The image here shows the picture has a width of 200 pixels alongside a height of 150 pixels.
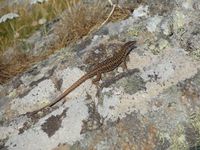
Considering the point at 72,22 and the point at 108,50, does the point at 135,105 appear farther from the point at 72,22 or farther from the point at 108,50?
the point at 72,22

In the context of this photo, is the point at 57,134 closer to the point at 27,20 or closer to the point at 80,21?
the point at 80,21

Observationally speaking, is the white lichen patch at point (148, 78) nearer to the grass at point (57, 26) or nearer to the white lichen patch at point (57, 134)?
the white lichen patch at point (57, 134)

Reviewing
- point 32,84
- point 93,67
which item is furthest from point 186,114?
point 32,84

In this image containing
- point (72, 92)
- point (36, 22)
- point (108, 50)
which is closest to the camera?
point (72, 92)

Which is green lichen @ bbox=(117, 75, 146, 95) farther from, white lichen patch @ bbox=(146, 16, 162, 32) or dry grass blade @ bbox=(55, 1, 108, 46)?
dry grass blade @ bbox=(55, 1, 108, 46)

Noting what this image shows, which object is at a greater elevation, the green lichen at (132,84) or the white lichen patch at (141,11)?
the white lichen patch at (141,11)

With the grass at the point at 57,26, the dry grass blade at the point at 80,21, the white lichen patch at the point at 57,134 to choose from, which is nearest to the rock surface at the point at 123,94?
the white lichen patch at the point at 57,134

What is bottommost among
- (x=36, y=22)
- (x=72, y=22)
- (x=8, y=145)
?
(x=36, y=22)
